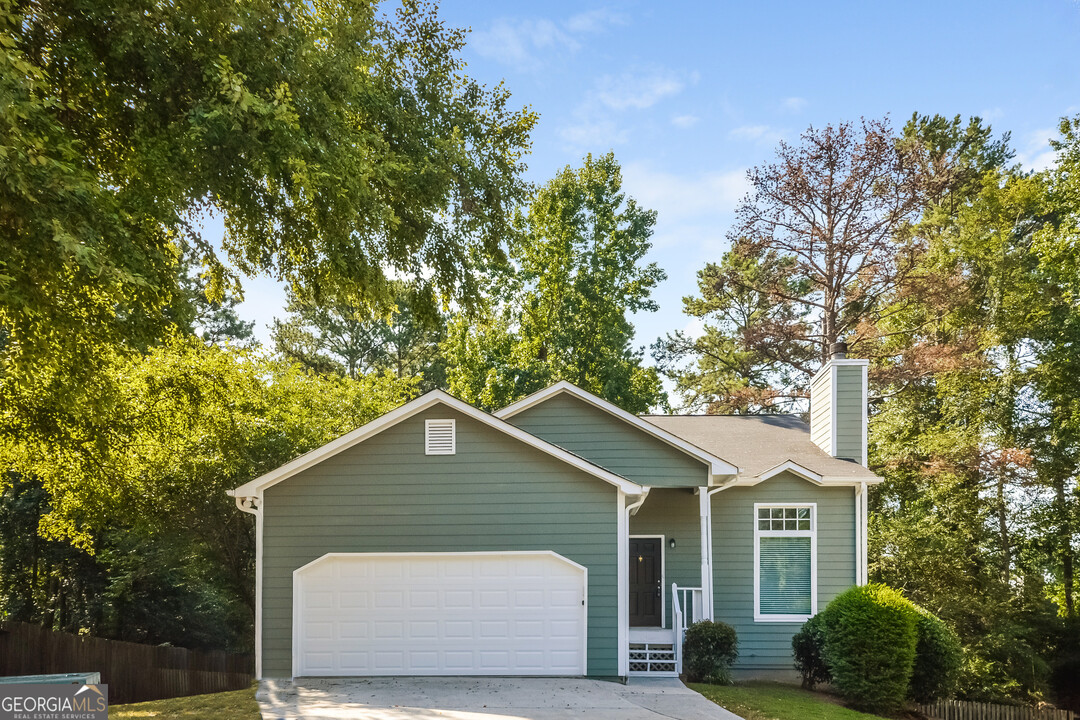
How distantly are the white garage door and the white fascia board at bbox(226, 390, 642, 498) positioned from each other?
136 centimetres

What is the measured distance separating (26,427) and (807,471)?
40.0 feet

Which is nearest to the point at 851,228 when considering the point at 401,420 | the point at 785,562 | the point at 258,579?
the point at 785,562

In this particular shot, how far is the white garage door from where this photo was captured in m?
11.7

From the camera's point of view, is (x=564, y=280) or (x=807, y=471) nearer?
(x=807, y=471)

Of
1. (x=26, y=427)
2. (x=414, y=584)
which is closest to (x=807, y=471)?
(x=414, y=584)

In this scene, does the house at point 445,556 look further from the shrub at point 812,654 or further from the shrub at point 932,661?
the shrub at point 932,661

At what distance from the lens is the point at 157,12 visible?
824 cm

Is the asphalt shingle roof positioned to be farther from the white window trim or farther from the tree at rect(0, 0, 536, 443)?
the tree at rect(0, 0, 536, 443)

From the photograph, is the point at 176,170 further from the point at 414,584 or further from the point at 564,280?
the point at 564,280

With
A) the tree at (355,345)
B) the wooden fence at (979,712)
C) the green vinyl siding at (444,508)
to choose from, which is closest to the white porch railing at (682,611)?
the green vinyl siding at (444,508)

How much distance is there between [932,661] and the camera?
12.3 meters

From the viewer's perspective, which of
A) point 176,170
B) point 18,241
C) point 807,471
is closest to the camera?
point 18,241

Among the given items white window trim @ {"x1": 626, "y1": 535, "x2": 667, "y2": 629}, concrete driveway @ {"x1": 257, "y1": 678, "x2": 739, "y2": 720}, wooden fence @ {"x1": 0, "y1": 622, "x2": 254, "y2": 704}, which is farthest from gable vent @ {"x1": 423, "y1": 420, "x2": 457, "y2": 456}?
wooden fence @ {"x1": 0, "y1": 622, "x2": 254, "y2": 704}

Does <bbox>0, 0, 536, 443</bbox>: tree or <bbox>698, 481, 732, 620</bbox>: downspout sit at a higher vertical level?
<bbox>0, 0, 536, 443</bbox>: tree
